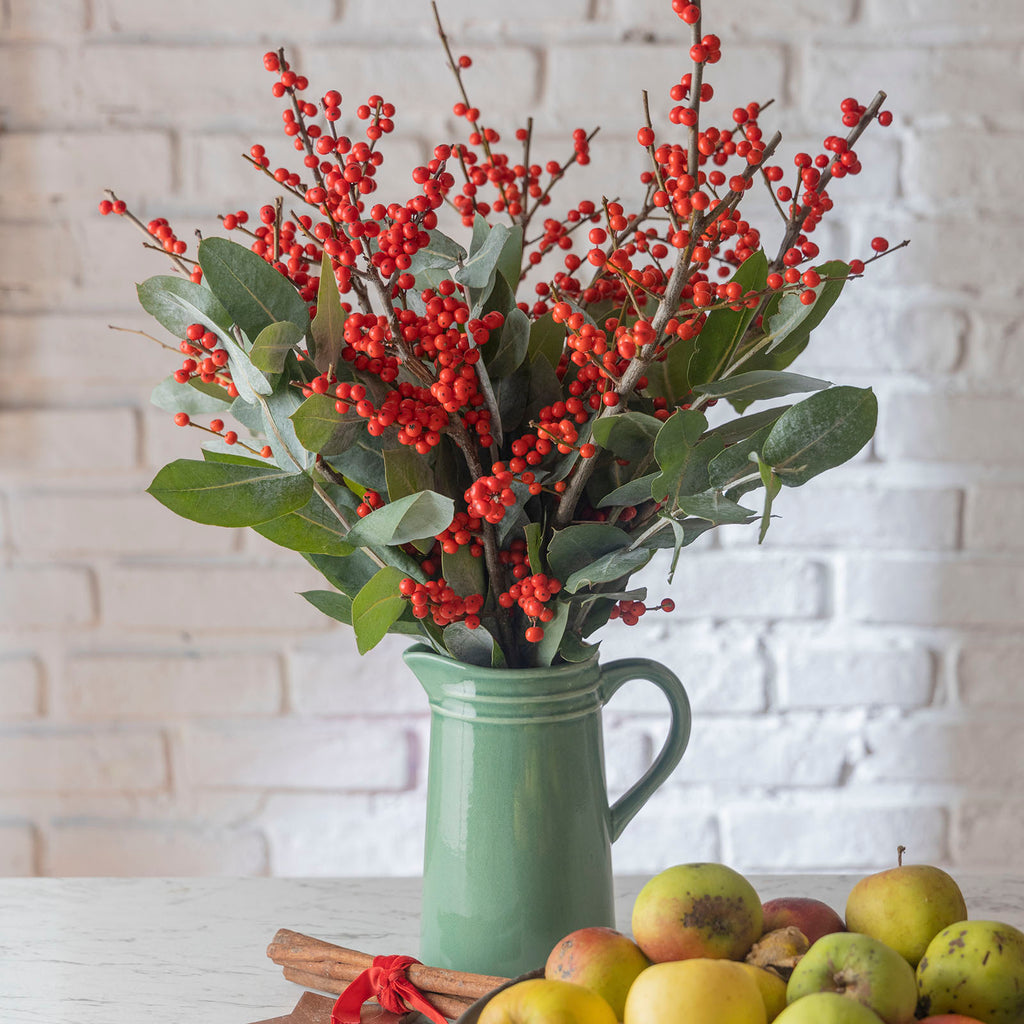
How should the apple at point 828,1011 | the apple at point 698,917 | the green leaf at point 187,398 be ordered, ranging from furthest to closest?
the green leaf at point 187,398
the apple at point 698,917
the apple at point 828,1011

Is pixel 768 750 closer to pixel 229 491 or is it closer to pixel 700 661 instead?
pixel 700 661

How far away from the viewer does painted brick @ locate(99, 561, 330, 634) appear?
0.99 metres

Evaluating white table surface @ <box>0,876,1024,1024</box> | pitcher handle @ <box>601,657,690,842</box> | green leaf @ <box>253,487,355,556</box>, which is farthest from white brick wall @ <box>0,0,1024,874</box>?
green leaf @ <box>253,487,355,556</box>

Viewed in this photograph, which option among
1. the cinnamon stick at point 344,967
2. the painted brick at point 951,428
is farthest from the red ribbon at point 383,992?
the painted brick at point 951,428

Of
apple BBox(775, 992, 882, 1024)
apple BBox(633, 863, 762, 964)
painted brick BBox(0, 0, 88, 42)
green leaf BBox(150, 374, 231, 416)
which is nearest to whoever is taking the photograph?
apple BBox(775, 992, 882, 1024)

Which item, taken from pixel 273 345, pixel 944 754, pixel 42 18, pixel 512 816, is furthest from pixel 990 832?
pixel 42 18

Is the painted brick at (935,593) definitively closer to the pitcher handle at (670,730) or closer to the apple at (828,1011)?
the pitcher handle at (670,730)

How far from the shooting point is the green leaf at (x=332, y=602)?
588 mm

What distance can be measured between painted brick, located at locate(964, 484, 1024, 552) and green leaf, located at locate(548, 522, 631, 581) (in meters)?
0.58

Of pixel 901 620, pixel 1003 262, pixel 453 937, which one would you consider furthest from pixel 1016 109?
pixel 453 937

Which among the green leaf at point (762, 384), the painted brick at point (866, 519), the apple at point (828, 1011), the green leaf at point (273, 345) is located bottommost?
the apple at point (828, 1011)

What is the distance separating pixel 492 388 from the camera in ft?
1.75

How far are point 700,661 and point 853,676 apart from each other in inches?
5.8

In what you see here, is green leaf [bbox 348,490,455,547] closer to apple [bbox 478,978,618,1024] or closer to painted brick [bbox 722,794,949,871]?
apple [bbox 478,978,618,1024]
